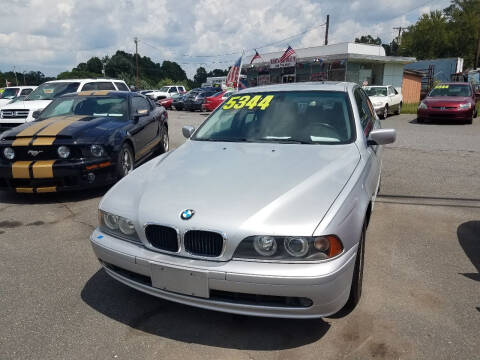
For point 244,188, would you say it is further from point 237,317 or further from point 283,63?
point 283,63

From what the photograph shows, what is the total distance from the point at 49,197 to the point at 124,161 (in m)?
1.17

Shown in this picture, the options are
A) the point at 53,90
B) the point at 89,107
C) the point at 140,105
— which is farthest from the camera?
the point at 53,90

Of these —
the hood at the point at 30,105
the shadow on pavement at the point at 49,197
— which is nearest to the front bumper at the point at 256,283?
the shadow on pavement at the point at 49,197

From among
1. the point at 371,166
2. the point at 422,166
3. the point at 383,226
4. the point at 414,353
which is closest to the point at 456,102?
the point at 422,166

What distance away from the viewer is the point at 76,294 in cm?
296

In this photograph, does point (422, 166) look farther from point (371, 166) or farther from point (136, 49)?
point (136, 49)

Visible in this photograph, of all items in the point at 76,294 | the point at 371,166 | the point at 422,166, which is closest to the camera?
the point at 76,294

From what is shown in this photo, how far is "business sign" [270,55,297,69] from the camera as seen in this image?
29.3 metres

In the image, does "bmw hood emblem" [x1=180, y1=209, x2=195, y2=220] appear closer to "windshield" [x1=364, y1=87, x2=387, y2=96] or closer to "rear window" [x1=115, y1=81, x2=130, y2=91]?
"rear window" [x1=115, y1=81, x2=130, y2=91]

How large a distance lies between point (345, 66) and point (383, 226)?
2393cm

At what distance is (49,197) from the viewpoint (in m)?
5.48

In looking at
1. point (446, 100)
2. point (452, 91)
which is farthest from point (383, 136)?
point (452, 91)

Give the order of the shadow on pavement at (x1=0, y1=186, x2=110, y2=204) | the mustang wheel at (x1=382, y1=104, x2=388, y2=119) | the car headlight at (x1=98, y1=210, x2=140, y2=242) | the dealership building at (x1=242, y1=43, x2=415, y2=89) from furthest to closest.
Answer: the dealership building at (x1=242, y1=43, x2=415, y2=89)
the mustang wheel at (x1=382, y1=104, x2=388, y2=119)
the shadow on pavement at (x1=0, y1=186, x2=110, y2=204)
the car headlight at (x1=98, y1=210, x2=140, y2=242)

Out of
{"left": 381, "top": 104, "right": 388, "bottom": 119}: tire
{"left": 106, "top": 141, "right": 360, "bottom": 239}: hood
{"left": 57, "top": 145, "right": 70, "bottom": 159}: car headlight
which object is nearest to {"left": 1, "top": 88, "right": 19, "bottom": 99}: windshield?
{"left": 57, "top": 145, "right": 70, "bottom": 159}: car headlight
